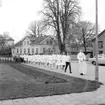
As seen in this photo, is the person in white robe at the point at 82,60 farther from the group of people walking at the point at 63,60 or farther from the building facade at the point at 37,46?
the building facade at the point at 37,46

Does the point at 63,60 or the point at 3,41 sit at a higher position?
the point at 3,41

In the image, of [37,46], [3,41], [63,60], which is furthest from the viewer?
[3,41]

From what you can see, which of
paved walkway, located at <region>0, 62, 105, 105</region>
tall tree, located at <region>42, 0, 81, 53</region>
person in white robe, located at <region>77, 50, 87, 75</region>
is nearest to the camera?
paved walkway, located at <region>0, 62, 105, 105</region>

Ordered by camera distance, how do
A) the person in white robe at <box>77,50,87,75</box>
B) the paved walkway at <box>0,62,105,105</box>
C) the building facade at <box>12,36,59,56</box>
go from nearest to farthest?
1. the paved walkway at <box>0,62,105,105</box>
2. the person in white robe at <box>77,50,87,75</box>
3. the building facade at <box>12,36,59,56</box>

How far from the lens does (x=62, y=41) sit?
138 ft

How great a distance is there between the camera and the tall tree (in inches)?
1622

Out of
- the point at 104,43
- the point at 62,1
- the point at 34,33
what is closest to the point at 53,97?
the point at 62,1

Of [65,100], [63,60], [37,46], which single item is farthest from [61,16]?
[65,100]

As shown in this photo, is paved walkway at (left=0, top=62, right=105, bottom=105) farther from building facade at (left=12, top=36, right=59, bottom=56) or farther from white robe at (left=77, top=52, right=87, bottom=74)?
building facade at (left=12, top=36, right=59, bottom=56)

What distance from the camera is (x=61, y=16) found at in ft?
137

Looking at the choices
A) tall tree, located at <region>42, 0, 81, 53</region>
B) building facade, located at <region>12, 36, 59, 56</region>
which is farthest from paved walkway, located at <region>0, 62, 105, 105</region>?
building facade, located at <region>12, 36, 59, 56</region>

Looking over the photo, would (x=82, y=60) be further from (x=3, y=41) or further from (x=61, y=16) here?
(x=3, y=41)

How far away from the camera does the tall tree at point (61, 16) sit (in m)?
41.2

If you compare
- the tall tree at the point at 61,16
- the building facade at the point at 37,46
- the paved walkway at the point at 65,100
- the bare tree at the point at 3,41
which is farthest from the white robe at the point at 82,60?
the bare tree at the point at 3,41
